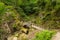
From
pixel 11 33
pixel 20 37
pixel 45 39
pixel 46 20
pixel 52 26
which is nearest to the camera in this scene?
pixel 45 39

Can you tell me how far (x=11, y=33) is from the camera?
1430 cm

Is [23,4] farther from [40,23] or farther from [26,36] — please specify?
[26,36]

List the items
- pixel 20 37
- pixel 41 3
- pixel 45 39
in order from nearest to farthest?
pixel 45 39 → pixel 20 37 → pixel 41 3

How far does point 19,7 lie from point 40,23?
4725 millimetres

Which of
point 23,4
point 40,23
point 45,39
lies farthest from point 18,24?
point 23,4

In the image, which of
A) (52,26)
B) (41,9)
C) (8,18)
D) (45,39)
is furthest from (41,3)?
(45,39)

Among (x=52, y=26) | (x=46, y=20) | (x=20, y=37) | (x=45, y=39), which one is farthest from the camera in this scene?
(x=46, y=20)

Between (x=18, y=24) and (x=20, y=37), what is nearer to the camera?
(x=20, y=37)

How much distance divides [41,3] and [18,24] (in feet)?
16.6

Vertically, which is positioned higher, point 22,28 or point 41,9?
point 41,9

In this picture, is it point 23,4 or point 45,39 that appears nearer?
point 45,39

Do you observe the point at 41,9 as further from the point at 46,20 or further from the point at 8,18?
the point at 8,18

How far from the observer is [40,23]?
17297mm

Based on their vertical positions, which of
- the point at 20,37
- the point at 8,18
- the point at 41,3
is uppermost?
the point at 41,3
